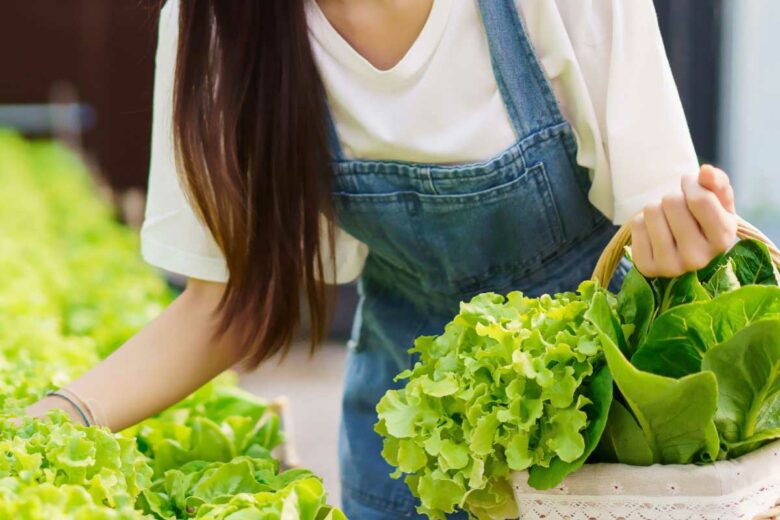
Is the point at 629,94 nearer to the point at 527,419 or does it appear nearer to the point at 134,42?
the point at 527,419

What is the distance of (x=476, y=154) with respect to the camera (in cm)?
158

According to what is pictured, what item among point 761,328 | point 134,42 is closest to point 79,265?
point 761,328

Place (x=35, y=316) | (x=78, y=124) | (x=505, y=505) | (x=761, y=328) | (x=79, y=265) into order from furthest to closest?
(x=78, y=124)
(x=79, y=265)
(x=35, y=316)
(x=505, y=505)
(x=761, y=328)

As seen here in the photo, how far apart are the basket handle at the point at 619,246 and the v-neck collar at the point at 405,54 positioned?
1.52 ft

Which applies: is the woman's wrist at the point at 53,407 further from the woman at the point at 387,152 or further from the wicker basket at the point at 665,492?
the wicker basket at the point at 665,492

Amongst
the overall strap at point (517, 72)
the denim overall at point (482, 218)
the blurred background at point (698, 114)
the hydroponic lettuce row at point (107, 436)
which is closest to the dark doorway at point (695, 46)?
the blurred background at point (698, 114)

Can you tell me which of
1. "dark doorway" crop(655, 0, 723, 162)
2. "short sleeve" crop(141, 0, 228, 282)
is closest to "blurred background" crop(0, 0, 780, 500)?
"dark doorway" crop(655, 0, 723, 162)

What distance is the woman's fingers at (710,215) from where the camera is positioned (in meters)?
1.07

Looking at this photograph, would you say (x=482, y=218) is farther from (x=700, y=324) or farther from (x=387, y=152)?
(x=700, y=324)

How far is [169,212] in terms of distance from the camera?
177cm

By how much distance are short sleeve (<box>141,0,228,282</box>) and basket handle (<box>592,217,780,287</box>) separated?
26.3 inches

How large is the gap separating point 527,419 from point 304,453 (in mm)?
4047

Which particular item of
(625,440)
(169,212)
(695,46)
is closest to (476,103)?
(169,212)

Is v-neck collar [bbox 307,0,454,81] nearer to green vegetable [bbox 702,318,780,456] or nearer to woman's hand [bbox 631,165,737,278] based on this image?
woman's hand [bbox 631,165,737,278]
